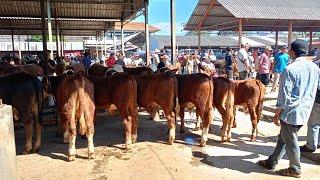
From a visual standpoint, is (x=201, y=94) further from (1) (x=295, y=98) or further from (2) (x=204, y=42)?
(2) (x=204, y=42)

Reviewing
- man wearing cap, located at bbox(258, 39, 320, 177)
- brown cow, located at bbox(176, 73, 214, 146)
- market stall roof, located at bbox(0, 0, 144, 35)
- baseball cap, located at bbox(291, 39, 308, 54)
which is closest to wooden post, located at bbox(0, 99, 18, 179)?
man wearing cap, located at bbox(258, 39, 320, 177)

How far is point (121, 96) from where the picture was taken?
22.1 feet

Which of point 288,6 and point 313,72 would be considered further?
point 288,6

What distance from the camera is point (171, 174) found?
5426mm

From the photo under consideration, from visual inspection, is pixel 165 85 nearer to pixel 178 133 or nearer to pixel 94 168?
pixel 178 133

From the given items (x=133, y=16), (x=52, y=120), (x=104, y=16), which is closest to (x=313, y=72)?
(x=52, y=120)

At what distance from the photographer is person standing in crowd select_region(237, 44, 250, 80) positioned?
1184cm

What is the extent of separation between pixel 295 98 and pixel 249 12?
1595 centimetres

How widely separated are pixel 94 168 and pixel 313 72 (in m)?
3.60

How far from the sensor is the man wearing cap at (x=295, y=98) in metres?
5.05

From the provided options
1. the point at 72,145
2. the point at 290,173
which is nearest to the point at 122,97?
the point at 72,145

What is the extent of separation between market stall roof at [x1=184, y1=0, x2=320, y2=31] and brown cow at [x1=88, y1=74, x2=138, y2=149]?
13670 mm

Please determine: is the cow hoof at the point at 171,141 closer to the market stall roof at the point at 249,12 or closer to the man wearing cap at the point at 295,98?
the man wearing cap at the point at 295,98

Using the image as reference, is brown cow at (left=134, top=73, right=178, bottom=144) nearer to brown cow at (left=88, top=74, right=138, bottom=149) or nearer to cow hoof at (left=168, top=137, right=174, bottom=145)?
cow hoof at (left=168, top=137, right=174, bottom=145)
